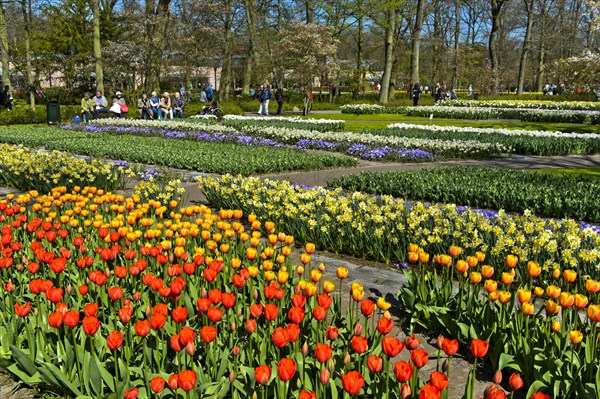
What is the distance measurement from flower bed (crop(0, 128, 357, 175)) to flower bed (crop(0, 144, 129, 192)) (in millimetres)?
2171

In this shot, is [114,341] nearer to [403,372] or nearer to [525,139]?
[403,372]

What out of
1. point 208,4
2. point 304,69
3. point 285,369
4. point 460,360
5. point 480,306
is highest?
point 208,4

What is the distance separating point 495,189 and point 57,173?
6358mm

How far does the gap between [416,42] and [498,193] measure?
29.7m

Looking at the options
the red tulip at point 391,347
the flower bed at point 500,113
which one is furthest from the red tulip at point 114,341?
the flower bed at point 500,113

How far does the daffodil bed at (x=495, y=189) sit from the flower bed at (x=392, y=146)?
3454mm

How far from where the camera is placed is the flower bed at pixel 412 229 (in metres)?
4.37

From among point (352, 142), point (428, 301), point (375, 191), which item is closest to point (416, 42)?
point (352, 142)

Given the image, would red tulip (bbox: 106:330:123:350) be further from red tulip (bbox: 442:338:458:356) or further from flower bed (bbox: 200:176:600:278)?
flower bed (bbox: 200:176:600:278)

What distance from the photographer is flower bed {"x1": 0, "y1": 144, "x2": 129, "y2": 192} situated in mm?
8250

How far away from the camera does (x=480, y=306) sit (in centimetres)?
328

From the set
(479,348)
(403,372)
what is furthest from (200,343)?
(479,348)

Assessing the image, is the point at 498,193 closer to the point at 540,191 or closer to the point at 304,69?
the point at 540,191

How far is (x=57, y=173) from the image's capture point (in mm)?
8344
